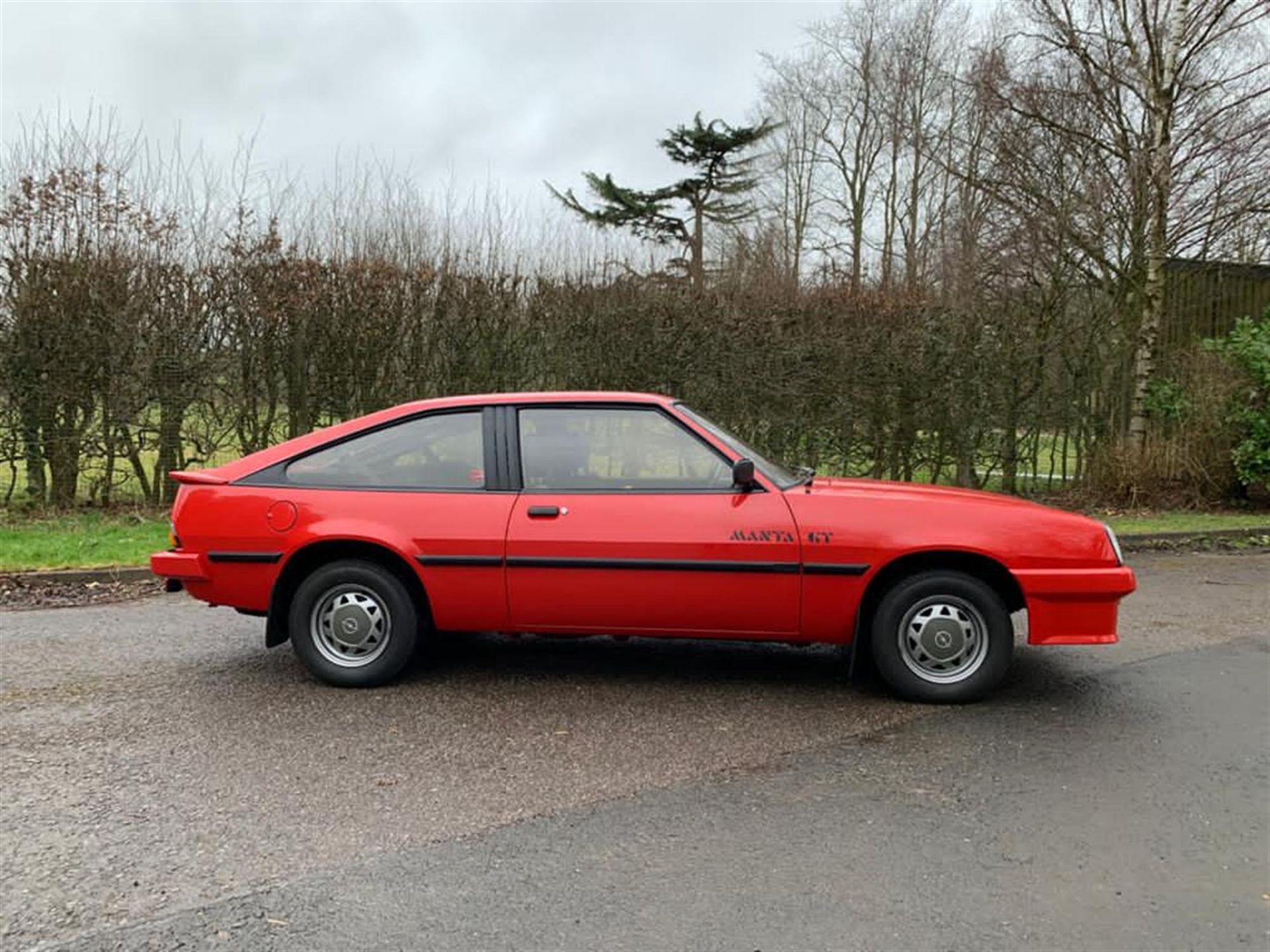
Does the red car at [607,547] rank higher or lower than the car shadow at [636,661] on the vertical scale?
higher

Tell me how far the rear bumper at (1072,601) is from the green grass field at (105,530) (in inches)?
260

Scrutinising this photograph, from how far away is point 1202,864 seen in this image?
307 centimetres

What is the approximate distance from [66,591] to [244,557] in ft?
11.8

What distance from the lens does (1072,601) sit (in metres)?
4.42

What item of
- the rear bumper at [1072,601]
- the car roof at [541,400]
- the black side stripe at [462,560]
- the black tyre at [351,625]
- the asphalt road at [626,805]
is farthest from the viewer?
the car roof at [541,400]

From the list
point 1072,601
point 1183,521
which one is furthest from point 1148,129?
point 1072,601

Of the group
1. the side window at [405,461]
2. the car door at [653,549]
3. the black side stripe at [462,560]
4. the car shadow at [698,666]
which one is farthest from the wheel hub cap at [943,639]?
the side window at [405,461]

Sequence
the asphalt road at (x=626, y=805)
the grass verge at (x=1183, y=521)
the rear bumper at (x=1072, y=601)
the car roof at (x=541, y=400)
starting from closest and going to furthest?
1. the asphalt road at (x=626, y=805)
2. the rear bumper at (x=1072, y=601)
3. the car roof at (x=541, y=400)
4. the grass verge at (x=1183, y=521)

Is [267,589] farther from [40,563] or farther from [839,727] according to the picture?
[40,563]

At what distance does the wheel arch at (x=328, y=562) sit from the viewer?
4.76 m

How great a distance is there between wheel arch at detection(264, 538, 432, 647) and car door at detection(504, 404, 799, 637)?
21.4 inches

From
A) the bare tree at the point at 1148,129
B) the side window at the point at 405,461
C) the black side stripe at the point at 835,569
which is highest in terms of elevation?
the bare tree at the point at 1148,129

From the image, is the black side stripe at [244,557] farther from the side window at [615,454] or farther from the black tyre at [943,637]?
the black tyre at [943,637]

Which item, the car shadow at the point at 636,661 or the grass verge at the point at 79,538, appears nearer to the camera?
the car shadow at the point at 636,661
